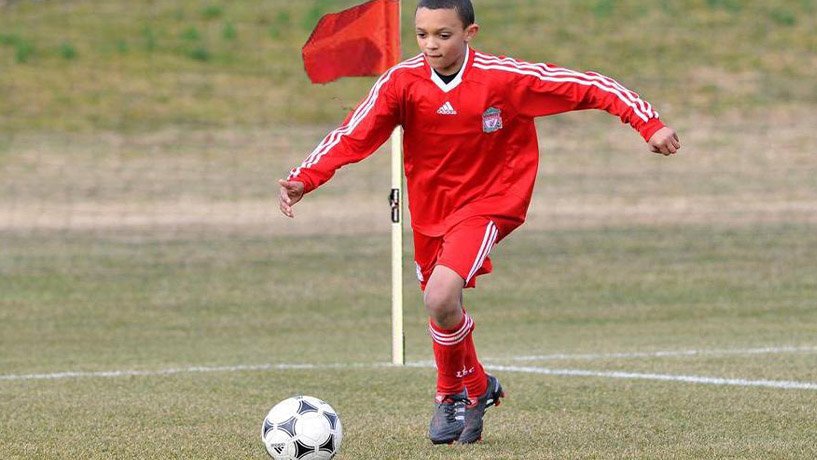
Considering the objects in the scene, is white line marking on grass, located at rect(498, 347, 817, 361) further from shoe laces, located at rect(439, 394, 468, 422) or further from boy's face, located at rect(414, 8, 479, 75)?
boy's face, located at rect(414, 8, 479, 75)

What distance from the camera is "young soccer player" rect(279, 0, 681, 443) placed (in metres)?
6.97

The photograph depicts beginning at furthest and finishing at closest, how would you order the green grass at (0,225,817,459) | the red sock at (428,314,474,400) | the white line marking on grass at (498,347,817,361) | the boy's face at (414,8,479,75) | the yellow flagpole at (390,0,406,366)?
the white line marking on grass at (498,347,817,361) → the yellow flagpole at (390,0,406,366) → the green grass at (0,225,817,459) → the red sock at (428,314,474,400) → the boy's face at (414,8,479,75)

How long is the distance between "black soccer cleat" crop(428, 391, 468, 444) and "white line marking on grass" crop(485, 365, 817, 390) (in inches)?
93.6

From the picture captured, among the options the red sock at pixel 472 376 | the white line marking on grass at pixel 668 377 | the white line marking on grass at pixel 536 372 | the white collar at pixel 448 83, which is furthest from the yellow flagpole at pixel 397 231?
the white collar at pixel 448 83

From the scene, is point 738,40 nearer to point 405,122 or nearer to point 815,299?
point 815,299

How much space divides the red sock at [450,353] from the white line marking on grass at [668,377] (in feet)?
7.74

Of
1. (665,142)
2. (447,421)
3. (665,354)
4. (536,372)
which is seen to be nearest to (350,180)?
(665,354)

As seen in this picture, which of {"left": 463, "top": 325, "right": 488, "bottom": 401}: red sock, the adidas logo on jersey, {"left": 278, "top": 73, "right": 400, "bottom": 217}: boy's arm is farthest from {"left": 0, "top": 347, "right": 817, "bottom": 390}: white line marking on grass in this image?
{"left": 278, "top": 73, "right": 400, "bottom": 217}: boy's arm

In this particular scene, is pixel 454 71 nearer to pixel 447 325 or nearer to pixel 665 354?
pixel 447 325

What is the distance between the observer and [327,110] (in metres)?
29.1

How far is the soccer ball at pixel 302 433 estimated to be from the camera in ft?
21.6

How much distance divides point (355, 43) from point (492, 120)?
3494mm

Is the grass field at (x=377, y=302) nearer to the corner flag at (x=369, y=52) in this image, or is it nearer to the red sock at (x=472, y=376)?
the red sock at (x=472, y=376)

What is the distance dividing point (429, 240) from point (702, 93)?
921 inches
